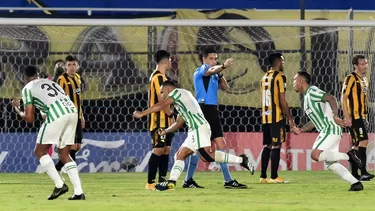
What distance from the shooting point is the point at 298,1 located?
22.4 m

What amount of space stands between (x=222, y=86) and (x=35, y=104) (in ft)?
10.9

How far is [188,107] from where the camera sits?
1310 cm

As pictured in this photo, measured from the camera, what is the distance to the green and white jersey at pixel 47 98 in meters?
11.8

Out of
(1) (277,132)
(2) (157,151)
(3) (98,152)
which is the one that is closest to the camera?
(2) (157,151)

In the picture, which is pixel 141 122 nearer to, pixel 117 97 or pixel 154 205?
pixel 117 97

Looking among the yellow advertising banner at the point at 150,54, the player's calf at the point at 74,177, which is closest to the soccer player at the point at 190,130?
the player's calf at the point at 74,177

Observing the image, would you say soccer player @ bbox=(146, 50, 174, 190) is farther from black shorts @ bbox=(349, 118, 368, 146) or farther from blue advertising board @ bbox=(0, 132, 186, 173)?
blue advertising board @ bbox=(0, 132, 186, 173)

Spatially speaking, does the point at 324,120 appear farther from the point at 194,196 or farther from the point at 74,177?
the point at 74,177

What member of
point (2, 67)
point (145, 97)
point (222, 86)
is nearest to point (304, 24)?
point (222, 86)

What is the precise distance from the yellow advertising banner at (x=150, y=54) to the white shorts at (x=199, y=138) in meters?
5.33

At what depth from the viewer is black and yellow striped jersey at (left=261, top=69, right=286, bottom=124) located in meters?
15.2

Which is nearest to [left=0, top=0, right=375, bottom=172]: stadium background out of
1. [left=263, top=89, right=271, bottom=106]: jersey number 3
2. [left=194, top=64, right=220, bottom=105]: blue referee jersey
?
[left=263, top=89, right=271, bottom=106]: jersey number 3

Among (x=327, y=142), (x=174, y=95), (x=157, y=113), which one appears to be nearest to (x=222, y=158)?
(x=174, y=95)

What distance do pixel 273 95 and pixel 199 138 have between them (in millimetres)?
2417
